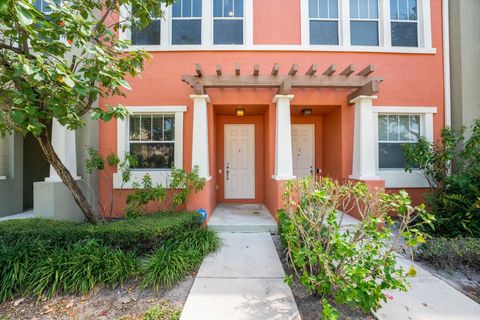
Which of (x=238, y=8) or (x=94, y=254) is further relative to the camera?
(x=238, y=8)

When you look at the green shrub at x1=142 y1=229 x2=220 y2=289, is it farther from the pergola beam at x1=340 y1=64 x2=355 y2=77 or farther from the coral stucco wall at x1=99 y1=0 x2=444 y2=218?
the pergola beam at x1=340 y1=64 x2=355 y2=77

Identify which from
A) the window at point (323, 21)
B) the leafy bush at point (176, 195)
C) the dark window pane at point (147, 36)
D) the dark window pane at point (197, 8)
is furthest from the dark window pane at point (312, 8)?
the leafy bush at point (176, 195)

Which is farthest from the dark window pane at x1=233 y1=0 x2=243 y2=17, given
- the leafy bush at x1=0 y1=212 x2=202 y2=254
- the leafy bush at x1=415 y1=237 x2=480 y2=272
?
the leafy bush at x1=415 y1=237 x2=480 y2=272

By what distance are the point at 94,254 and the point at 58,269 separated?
0.45m

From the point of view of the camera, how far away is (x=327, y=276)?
2535 mm

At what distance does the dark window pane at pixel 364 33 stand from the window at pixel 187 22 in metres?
4.38

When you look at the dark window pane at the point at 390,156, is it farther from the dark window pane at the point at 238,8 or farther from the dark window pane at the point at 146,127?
the dark window pane at the point at 146,127

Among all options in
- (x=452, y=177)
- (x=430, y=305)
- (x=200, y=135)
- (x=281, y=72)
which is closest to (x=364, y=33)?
(x=281, y=72)

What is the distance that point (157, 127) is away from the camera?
629 cm

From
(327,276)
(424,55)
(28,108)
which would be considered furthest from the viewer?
(424,55)

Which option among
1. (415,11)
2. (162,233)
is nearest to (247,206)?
(162,233)

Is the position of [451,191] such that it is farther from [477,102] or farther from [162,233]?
[162,233]

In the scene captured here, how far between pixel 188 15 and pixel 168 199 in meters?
5.18

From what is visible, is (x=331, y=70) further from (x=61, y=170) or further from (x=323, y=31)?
(x=61, y=170)
